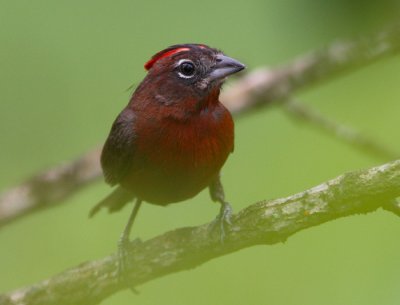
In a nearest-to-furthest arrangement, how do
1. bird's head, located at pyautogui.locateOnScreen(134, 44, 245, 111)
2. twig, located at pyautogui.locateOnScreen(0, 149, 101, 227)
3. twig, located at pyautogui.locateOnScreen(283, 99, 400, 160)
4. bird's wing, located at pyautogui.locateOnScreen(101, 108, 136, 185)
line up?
bird's head, located at pyautogui.locateOnScreen(134, 44, 245, 111) < bird's wing, located at pyautogui.locateOnScreen(101, 108, 136, 185) < twig, located at pyautogui.locateOnScreen(283, 99, 400, 160) < twig, located at pyautogui.locateOnScreen(0, 149, 101, 227)

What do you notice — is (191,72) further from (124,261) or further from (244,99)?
(244,99)

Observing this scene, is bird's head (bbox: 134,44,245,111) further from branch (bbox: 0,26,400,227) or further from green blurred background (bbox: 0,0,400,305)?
branch (bbox: 0,26,400,227)

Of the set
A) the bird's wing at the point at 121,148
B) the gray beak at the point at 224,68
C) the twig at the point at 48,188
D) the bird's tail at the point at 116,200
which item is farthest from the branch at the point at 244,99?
the gray beak at the point at 224,68

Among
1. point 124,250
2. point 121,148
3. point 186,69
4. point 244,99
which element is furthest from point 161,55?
point 244,99

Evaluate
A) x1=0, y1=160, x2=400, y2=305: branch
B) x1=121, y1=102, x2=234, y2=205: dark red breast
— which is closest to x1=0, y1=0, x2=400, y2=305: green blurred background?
x1=0, y1=160, x2=400, y2=305: branch

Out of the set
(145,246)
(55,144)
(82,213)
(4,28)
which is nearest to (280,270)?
(145,246)

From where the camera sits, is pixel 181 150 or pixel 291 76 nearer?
pixel 181 150

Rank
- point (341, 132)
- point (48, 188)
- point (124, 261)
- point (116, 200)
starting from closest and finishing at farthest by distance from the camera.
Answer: point (124, 261) < point (116, 200) < point (341, 132) < point (48, 188)
